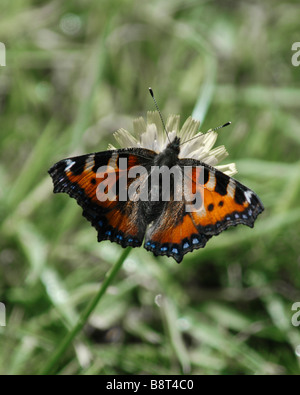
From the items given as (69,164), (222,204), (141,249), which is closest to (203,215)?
(222,204)

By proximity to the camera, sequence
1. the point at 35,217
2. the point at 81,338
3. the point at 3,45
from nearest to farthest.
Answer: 1. the point at 81,338
2. the point at 35,217
3. the point at 3,45

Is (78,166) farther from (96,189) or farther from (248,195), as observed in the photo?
(248,195)

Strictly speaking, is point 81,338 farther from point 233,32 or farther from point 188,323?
point 233,32

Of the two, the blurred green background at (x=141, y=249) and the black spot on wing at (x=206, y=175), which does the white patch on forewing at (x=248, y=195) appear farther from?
the blurred green background at (x=141, y=249)

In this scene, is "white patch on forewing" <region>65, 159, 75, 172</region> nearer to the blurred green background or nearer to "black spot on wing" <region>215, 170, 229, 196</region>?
"black spot on wing" <region>215, 170, 229, 196</region>

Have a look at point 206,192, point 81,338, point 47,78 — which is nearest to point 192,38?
point 47,78

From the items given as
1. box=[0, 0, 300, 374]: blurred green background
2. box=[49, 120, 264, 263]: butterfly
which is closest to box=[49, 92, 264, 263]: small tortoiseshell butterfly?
box=[49, 120, 264, 263]: butterfly

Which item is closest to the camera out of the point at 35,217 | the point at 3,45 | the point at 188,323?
the point at 188,323
